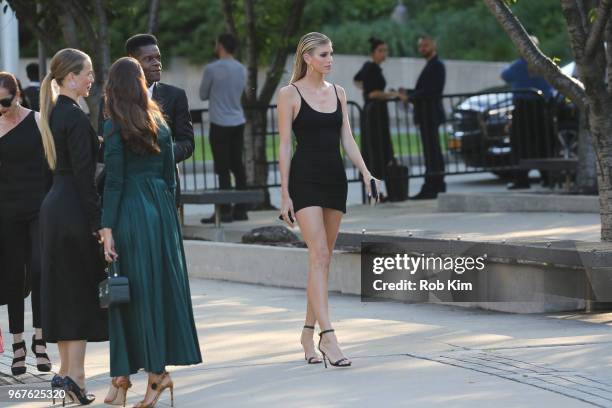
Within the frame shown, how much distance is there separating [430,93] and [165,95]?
32.6 feet

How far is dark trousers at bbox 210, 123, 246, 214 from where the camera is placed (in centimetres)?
1523

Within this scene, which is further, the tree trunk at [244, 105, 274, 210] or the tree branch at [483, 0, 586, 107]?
the tree trunk at [244, 105, 274, 210]

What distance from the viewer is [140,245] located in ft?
22.8

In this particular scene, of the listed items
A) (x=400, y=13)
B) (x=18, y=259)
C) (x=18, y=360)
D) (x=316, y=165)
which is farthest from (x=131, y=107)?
(x=400, y=13)

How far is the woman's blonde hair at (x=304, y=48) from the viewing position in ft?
26.8

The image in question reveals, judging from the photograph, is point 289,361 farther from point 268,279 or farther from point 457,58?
point 457,58

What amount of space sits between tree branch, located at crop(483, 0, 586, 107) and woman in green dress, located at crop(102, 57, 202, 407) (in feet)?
14.2

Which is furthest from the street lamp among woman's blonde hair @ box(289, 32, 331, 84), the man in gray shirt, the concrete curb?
woman's blonde hair @ box(289, 32, 331, 84)

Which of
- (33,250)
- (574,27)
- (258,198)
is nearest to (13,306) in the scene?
(33,250)

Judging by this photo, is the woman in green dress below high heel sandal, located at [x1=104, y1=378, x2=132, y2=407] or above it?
above

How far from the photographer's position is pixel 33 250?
859 cm

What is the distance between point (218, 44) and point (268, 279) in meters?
4.05

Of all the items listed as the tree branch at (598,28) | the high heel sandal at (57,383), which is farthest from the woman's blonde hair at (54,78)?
the tree branch at (598,28)

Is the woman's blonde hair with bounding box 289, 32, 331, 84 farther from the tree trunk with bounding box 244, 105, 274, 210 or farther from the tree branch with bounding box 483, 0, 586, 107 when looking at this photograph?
the tree trunk with bounding box 244, 105, 274, 210
